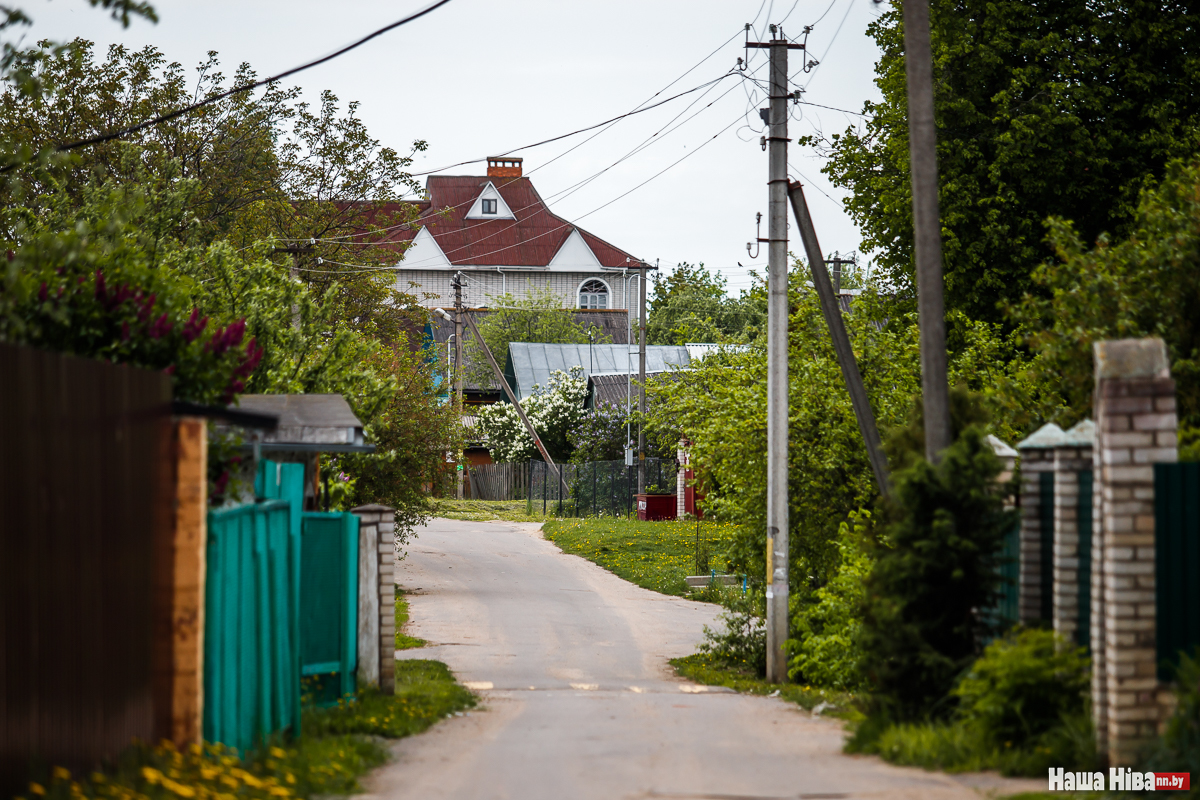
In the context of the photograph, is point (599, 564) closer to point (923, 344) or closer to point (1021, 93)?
point (1021, 93)

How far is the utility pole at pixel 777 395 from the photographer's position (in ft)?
44.7

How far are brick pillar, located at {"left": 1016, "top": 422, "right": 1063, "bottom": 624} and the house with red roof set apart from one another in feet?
210

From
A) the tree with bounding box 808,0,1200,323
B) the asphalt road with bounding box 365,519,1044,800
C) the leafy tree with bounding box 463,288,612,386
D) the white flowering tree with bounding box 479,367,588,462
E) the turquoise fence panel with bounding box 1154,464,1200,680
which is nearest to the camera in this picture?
the turquoise fence panel with bounding box 1154,464,1200,680

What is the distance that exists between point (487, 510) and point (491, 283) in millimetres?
30444

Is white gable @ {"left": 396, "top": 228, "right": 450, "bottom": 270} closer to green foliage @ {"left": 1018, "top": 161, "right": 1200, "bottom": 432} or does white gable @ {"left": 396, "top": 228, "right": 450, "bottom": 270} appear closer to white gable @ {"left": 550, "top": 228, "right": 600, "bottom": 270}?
white gable @ {"left": 550, "top": 228, "right": 600, "bottom": 270}

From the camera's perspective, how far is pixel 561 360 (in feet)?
195

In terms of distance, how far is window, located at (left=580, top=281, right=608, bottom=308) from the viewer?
249ft

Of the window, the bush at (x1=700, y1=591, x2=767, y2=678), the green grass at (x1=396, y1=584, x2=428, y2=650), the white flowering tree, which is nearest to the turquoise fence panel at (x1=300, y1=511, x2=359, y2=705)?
the green grass at (x1=396, y1=584, x2=428, y2=650)

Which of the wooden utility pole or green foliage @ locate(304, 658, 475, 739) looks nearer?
green foliage @ locate(304, 658, 475, 739)

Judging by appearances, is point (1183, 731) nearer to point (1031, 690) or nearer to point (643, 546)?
point (1031, 690)

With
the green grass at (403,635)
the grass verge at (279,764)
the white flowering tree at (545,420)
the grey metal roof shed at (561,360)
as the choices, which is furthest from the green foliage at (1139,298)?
the grey metal roof shed at (561,360)

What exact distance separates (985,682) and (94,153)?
2381 cm

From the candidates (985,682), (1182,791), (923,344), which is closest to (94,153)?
(923,344)

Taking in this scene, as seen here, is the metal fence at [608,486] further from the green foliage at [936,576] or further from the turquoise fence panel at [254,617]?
the turquoise fence panel at [254,617]
